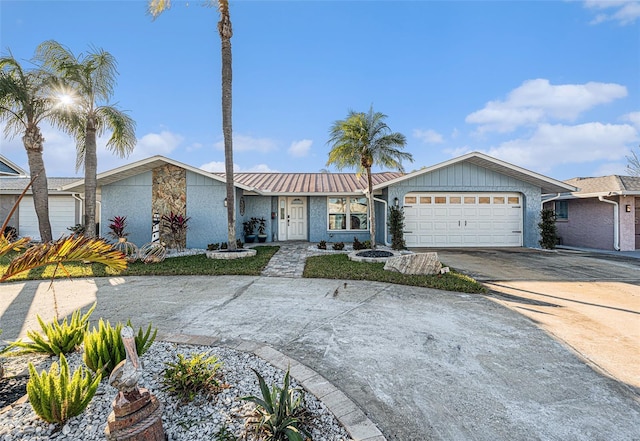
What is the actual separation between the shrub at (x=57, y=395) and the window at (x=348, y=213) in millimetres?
Result: 12428

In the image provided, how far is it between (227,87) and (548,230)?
43.4 ft

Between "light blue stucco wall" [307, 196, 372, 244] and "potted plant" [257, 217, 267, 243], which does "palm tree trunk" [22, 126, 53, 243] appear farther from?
"light blue stucco wall" [307, 196, 372, 244]

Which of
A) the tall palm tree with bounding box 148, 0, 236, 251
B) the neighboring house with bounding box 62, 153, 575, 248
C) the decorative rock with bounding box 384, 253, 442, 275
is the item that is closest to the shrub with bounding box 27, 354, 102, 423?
the decorative rock with bounding box 384, 253, 442, 275

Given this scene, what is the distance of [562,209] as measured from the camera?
1538 cm

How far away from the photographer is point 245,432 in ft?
6.77

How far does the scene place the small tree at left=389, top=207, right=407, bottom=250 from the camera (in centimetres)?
1169

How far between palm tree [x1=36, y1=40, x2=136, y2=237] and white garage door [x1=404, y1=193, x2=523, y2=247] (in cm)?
1124

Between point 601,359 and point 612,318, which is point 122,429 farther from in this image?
point 612,318

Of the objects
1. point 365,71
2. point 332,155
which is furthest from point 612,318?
point 365,71

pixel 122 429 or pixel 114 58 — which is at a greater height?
pixel 114 58

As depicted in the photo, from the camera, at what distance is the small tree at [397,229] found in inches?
460

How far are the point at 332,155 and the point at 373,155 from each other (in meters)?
1.37

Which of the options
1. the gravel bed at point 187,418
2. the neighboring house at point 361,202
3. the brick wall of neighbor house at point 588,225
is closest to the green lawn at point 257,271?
the neighboring house at point 361,202

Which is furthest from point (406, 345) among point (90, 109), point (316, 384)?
point (90, 109)
